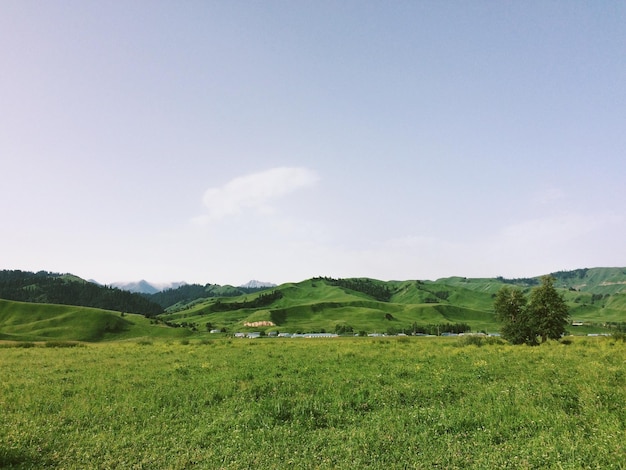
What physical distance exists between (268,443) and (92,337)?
696 ft

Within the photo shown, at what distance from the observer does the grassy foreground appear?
12.5m

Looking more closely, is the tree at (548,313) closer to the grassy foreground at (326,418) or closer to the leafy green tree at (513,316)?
the leafy green tree at (513,316)

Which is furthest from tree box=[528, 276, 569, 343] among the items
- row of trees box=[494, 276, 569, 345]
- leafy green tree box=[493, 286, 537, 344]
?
leafy green tree box=[493, 286, 537, 344]

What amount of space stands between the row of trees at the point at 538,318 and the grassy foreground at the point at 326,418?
53.2m

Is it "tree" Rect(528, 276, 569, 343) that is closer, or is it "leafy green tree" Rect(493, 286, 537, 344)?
"tree" Rect(528, 276, 569, 343)

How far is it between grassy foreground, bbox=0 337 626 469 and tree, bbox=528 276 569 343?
2096 inches

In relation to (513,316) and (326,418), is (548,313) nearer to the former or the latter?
(513,316)

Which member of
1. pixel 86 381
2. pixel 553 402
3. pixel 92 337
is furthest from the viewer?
pixel 92 337

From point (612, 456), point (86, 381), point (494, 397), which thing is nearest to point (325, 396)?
point (494, 397)

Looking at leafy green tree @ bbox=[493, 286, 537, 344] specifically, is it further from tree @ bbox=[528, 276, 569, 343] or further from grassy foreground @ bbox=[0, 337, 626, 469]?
grassy foreground @ bbox=[0, 337, 626, 469]

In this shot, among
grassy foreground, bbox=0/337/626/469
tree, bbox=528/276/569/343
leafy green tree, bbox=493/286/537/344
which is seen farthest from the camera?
leafy green tree, bbox=493/286/537/344

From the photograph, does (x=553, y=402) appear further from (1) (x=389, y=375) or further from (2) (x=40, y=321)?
(2) (x=40, y=321)

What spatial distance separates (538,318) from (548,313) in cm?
215

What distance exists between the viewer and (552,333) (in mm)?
73312
